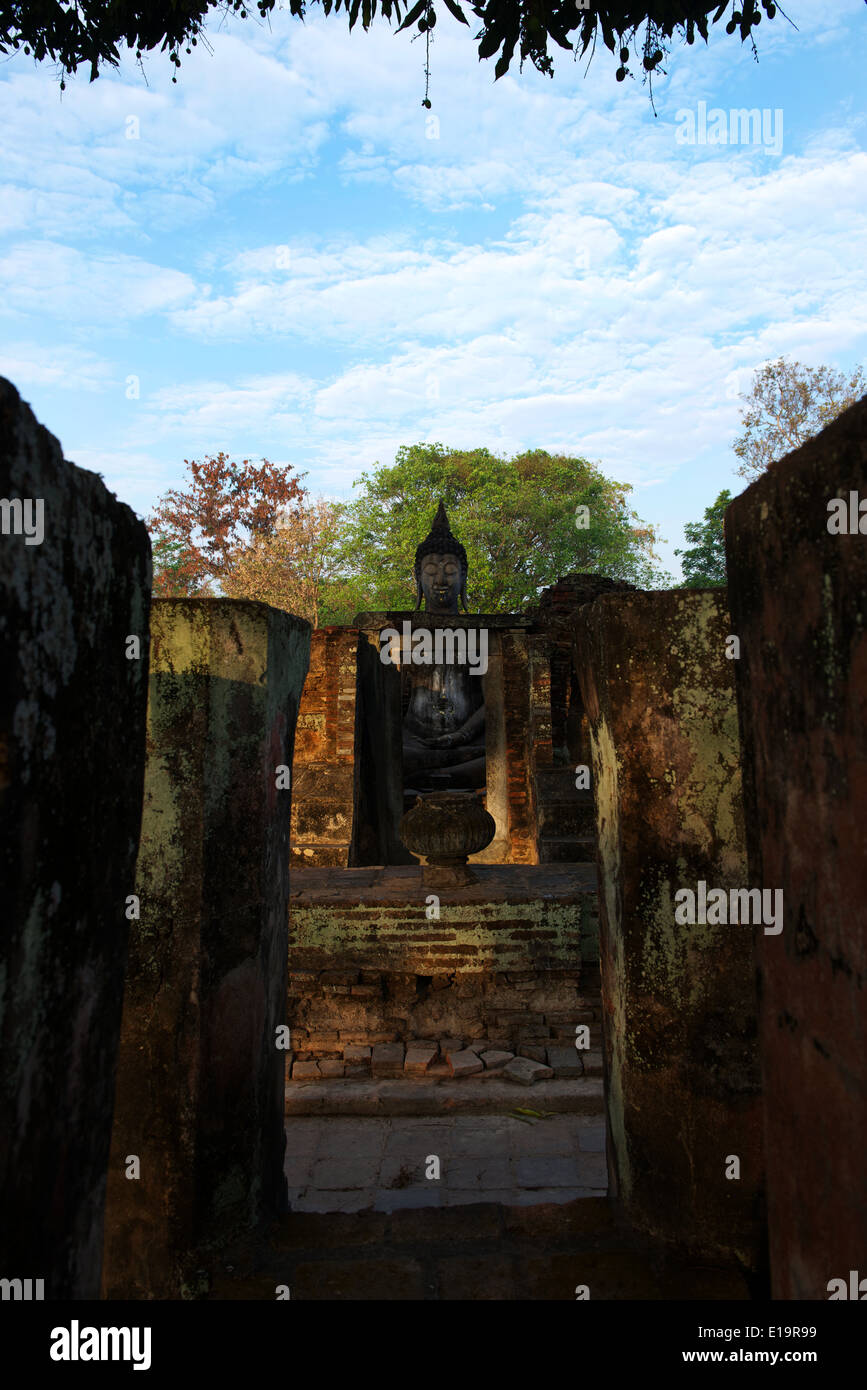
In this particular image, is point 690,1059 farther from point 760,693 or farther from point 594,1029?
point 594,1029

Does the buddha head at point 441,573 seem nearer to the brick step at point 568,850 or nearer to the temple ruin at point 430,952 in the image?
the brick step at point 568,850

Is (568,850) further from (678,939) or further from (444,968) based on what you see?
(678,939)

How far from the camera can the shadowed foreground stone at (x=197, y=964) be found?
2428 mm

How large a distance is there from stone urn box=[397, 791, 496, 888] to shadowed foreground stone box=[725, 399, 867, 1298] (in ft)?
14.4

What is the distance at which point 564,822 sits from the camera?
7.51m

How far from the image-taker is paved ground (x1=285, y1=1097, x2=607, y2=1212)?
3.51 meters

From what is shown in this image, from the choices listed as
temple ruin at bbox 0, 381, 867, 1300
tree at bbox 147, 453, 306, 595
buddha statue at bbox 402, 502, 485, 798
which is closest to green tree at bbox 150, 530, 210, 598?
tree at bbox 147, 453, 306, 595

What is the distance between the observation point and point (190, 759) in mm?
2545

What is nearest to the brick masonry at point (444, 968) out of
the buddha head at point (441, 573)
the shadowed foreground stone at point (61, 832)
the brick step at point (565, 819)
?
the brick step at point (565, 819)

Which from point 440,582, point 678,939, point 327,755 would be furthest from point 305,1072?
point 440,582

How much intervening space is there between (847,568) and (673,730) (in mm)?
1624

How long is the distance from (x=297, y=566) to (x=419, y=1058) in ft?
63.6
